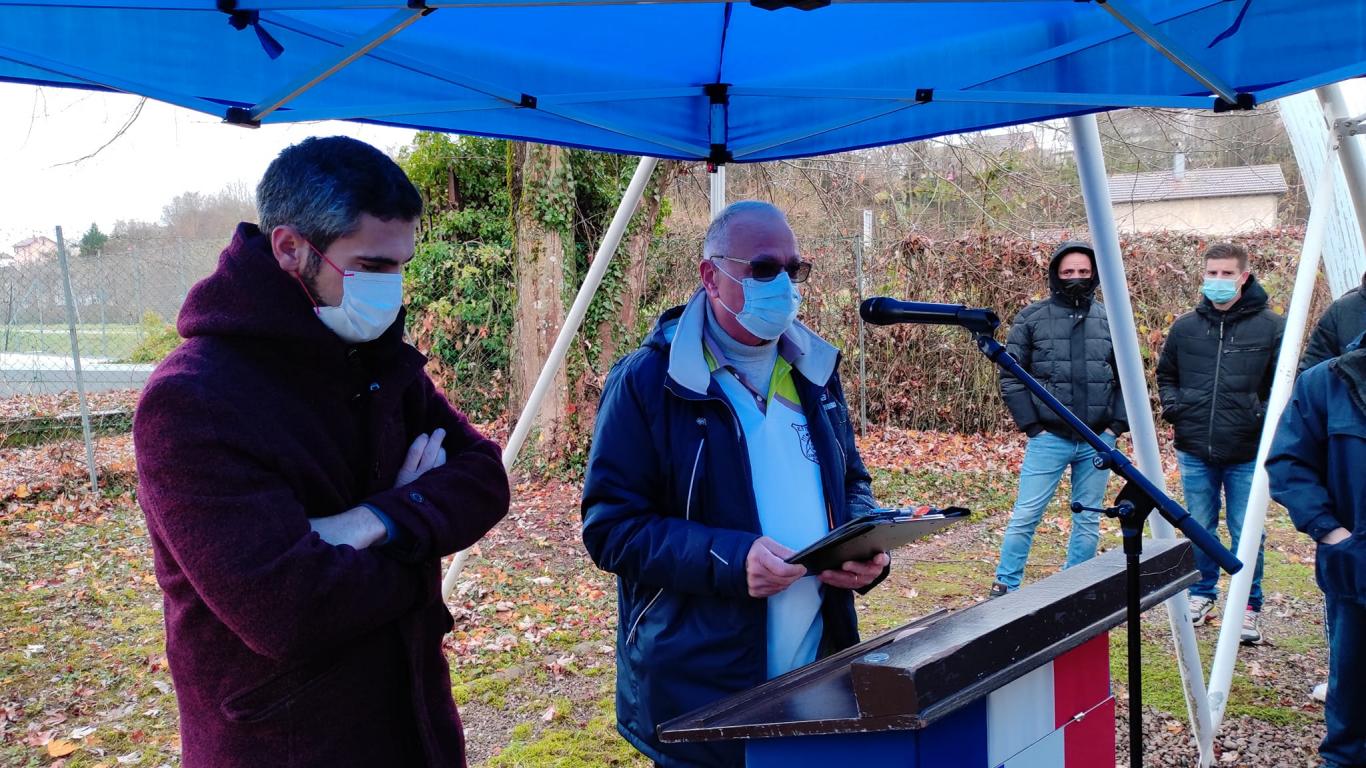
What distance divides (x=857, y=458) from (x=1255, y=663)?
3.73 m

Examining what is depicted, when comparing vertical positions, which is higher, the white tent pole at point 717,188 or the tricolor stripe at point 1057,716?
the white tent pole at point 717,188

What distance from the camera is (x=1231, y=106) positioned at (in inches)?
106

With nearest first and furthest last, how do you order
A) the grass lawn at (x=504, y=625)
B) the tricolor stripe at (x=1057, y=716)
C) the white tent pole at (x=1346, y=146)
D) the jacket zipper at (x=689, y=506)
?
1. the tricolor stripe at (x=1057, y=716)
2. the jacket zipper at (x=689, y=506)
3. the white tent pole at (x=1346, y=146)
4. the grass lawn at (x=504, y=625)

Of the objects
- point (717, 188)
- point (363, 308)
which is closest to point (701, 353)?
point (363, 308)

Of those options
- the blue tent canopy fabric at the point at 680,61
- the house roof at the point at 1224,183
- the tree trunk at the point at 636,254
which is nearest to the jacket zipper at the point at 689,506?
the blue tent canopy fabric at the point at 680,61

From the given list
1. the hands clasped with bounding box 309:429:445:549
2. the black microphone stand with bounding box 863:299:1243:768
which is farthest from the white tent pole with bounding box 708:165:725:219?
the hands clasped with bounding box 309:429:445:549

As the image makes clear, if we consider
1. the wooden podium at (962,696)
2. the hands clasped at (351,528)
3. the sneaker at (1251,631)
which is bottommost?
the sneaker at (1251,631)

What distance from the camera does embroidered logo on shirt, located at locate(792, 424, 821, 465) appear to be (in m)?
2.40

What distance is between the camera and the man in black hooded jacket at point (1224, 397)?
17.8ft

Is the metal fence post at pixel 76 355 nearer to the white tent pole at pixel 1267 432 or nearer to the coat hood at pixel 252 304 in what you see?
the coat hood at pixel 252 304

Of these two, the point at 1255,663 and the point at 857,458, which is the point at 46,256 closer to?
the point at 857,458

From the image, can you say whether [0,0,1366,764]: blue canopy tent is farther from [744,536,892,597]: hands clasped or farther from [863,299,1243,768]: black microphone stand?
[744,536,892,597]: hands clasped

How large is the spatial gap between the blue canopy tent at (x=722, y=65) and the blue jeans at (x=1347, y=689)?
1.26 feet

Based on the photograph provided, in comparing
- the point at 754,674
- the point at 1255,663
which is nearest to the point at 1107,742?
the point at 754,674
